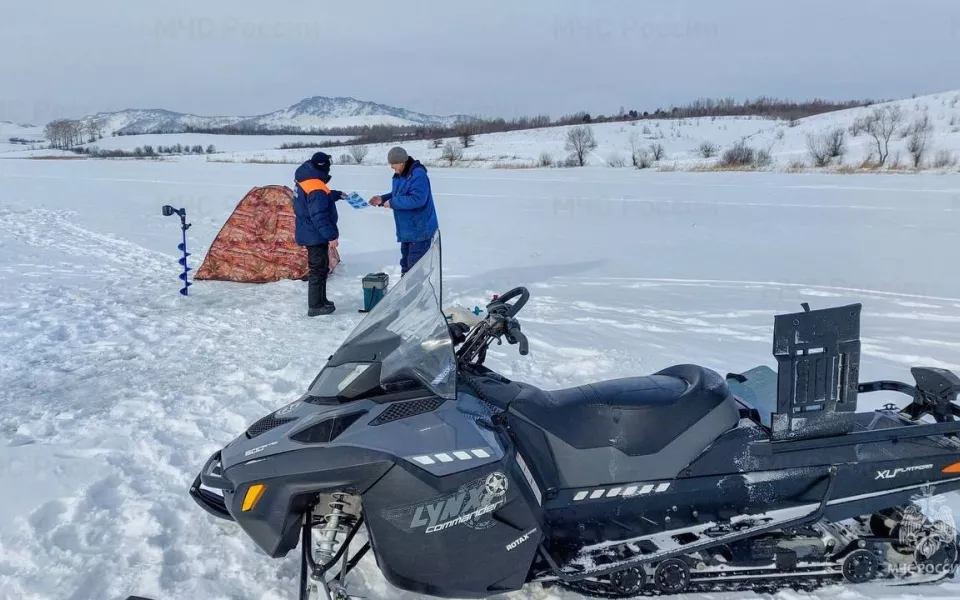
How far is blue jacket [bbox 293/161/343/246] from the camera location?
6.06 m

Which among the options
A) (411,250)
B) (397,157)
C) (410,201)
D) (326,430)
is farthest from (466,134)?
(326,430)

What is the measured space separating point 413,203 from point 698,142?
121 ft

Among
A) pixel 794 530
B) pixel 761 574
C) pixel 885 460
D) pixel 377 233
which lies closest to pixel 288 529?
pixel 761 574

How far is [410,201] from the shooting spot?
20.1ft

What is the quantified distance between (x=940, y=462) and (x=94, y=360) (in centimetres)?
518

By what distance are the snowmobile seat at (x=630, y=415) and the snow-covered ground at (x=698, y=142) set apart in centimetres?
2342

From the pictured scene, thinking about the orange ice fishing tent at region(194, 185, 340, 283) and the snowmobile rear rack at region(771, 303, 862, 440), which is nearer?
the snowmobile rear rack at region(771, 303, 862, 440)

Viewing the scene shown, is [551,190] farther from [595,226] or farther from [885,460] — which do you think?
[885,460]

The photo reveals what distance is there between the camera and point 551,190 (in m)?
19.3

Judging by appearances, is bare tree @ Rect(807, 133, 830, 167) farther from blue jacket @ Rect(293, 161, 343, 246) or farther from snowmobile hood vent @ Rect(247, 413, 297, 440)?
snowmobile hood vent @ Rect(247, 413, 297, 440)

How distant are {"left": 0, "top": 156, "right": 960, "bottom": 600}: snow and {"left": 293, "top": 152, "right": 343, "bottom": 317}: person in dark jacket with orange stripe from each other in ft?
1.01

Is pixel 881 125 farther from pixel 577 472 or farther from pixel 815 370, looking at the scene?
pixel 577 472

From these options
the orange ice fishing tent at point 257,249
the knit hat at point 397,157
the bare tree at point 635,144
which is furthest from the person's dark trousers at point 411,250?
the bare tree at point 635,144

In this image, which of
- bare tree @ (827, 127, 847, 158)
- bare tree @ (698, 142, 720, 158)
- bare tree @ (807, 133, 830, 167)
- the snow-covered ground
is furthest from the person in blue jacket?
bare tree @ (698, 142, 720, 158)
